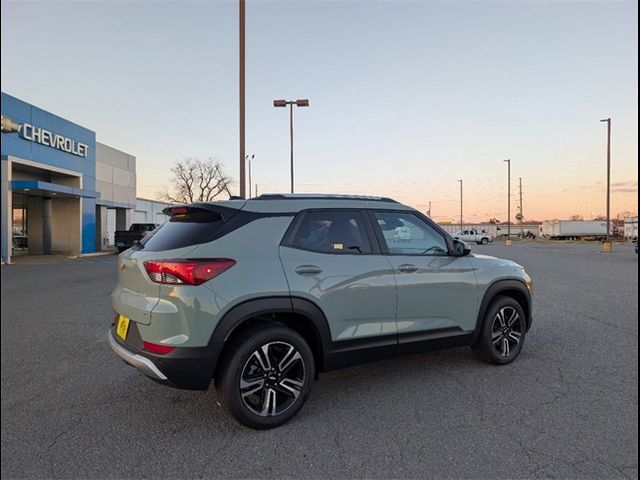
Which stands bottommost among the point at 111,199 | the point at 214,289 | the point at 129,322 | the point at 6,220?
the point at 129,322

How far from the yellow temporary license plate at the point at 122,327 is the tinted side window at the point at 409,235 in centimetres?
229

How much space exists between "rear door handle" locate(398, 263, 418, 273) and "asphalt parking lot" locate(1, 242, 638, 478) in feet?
3.63

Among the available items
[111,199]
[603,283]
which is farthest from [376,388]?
[111,199]

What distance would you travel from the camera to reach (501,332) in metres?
4.69

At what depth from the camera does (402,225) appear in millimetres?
4199

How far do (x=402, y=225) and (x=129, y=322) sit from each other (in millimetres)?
2555

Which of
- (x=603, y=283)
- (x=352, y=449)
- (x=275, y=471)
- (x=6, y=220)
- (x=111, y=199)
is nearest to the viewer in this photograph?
(x=6, y=220)

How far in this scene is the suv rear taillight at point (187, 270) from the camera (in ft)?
9.86

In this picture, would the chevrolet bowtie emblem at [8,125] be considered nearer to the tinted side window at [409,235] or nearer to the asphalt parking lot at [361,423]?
the asphalt parking lot at [361,423]

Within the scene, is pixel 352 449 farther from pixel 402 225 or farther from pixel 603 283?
pixel 603 283

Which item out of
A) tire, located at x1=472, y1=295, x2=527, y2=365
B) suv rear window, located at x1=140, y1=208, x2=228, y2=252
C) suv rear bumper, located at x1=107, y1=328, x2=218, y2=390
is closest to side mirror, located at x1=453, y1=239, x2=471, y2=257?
tire, located at x1=472, y1=295, x2=527, y2=365

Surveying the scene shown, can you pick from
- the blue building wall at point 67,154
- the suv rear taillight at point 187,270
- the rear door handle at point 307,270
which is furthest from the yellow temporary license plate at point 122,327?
the blue building wall at point 67,154

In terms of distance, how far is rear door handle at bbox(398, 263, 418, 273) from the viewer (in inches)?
153

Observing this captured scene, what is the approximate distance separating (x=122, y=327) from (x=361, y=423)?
6.60ft
